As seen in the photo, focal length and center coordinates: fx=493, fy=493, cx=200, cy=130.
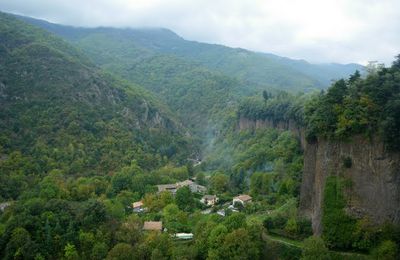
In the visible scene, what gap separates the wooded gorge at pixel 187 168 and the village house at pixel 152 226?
10 cm

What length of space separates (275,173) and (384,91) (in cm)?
2368

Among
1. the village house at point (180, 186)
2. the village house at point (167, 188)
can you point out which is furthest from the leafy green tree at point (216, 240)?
the village house at point (167, 188)

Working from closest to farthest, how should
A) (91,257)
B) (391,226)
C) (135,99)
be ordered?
(391,226)
(91,257)
(135,99)

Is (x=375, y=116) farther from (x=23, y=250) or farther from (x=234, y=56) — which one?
(x=234, y=56)

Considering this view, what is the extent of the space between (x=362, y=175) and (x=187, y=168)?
45501 mm

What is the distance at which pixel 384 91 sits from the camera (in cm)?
3344

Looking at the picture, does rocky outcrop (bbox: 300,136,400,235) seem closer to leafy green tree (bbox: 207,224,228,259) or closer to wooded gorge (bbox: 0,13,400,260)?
wooded gorge (bbox: 0,13,400,260)

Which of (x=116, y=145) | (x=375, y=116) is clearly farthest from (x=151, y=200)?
(x=375, y=116)

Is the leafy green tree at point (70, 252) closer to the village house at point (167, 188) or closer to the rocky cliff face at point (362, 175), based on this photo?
the rocky cliff face at point (362, 175)

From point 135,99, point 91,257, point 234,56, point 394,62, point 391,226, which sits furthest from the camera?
point 234,56

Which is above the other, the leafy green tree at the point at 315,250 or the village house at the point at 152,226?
the leafy green tree at the point at 315,250

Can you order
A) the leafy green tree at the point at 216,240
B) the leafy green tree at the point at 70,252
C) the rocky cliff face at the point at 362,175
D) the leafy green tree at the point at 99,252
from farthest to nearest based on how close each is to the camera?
1. the leafy green tree at the point at 70,252
2. the leafy green tree at the point at 99,252
3. the leafy green tree at the point at 216,240
4. the rocky cliff face at the point at 362,175

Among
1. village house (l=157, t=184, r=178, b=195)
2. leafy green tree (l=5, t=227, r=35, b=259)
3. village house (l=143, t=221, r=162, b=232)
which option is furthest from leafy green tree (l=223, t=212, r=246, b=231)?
village house (l=157, t=184, r=178, b=195)

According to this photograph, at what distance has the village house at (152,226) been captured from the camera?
45.1 metres
